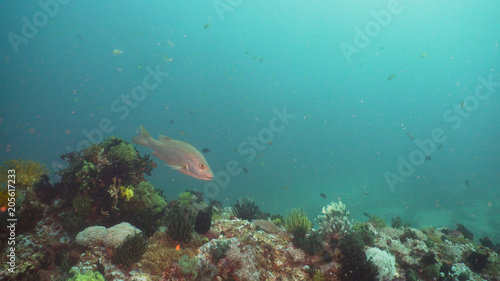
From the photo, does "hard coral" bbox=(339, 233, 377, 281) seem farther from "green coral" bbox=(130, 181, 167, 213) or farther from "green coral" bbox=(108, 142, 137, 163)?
"green coral" bbox=(108, 142, 137, 163)

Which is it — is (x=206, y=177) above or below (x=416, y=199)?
below

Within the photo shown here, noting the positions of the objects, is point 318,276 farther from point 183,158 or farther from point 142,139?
point 142,139

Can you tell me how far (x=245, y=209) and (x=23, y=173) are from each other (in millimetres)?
8205

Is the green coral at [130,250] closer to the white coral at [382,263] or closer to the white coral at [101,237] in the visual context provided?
the white coral at [101,237]

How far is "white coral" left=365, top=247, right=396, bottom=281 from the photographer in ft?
16.7

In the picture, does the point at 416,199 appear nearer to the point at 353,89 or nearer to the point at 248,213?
the point at 248,213

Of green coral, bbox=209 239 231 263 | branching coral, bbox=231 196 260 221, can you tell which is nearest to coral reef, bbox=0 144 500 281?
green coral, bbox=209 239 231 263

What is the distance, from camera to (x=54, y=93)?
105938 millimetres

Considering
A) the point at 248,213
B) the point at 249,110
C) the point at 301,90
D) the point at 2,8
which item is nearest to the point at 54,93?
the point at 2,8

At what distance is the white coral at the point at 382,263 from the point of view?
510cm

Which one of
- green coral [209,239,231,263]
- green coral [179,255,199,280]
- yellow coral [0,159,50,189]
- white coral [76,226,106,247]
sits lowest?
green coral [179,255,199,280]

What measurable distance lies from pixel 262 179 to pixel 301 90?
63.6 metres

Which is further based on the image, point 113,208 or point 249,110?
point 249,110

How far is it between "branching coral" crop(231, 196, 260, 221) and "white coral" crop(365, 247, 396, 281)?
5881 mm
